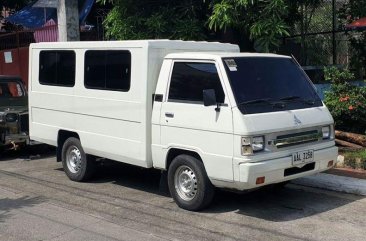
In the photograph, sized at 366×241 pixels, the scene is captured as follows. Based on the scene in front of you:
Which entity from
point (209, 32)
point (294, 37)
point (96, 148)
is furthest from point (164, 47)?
point (294, 37)

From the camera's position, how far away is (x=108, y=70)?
766 cm

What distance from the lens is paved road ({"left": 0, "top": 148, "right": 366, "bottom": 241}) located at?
19.2 feet

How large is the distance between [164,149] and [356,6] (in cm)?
716

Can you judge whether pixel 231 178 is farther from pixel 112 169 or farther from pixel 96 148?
pixel 112 169

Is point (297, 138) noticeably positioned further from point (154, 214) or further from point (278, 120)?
point (154, 214)

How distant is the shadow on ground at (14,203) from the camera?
22.6 ft

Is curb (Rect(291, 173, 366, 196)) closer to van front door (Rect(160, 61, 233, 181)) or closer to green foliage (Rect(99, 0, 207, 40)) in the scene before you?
van front door (Rect(160, 61, 233, 181))

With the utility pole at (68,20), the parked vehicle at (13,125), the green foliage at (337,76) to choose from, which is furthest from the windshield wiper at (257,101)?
the utility pole at (68,20)

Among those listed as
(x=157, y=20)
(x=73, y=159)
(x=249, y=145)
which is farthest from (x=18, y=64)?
(x=249, y=145)

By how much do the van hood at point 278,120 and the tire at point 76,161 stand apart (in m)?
3.13

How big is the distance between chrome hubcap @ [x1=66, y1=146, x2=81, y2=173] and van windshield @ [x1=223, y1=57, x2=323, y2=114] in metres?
3.16

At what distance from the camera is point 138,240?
18.6 feet

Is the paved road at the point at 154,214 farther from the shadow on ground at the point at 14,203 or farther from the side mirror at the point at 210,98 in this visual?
the side mirror at the point at 210,98

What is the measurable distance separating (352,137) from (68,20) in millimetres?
6120
